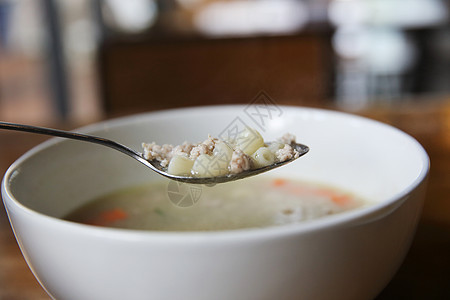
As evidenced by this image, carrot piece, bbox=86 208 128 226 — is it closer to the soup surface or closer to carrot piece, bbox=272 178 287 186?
the soup surface

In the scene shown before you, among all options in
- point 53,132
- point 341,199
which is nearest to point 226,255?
point 53,132

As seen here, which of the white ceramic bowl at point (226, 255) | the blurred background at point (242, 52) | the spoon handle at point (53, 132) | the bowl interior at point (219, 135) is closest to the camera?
the white ceramic bowl at point (226, 255)

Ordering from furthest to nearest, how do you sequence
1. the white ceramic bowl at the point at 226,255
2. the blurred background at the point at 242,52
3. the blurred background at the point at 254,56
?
the blurred background at the point at 242,52, the blurred background at the point at 254,56, the white ceramic bowl at the point at 226,255

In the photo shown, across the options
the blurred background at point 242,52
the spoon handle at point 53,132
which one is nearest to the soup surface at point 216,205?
the spoon handle at point 53,132

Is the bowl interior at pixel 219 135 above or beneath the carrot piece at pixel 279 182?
above

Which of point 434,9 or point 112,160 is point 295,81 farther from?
point 112,160

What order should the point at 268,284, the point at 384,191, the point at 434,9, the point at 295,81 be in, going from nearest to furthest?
the point at 268,284
the point at 384,191
the point at 295,81
the point at 434,9

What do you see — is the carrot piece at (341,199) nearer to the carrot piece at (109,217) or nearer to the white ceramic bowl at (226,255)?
the white ceramic bowl at (226,255)

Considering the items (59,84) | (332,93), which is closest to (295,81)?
(332,93)
